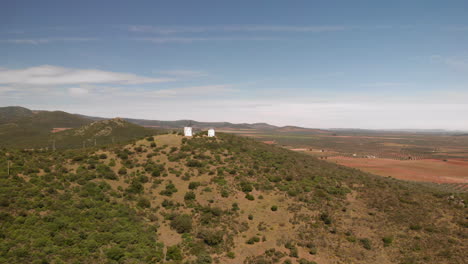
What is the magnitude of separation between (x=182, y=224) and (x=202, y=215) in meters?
3.31

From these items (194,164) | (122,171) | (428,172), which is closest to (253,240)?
(194,164)

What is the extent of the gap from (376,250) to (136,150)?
135 feet

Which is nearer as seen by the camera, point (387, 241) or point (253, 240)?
point (387, 241)

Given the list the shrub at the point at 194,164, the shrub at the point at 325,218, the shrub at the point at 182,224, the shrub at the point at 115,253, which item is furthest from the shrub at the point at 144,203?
the shrub at the point at 325,218

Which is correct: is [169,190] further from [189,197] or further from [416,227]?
[416,227]

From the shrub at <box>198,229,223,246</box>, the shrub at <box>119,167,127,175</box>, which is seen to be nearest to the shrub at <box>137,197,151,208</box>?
the shrub at <box>119,167,127,175</box>

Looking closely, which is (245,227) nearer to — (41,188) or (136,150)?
(41,188)

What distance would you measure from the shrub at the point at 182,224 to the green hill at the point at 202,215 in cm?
12

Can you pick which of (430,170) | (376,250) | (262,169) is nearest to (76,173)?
(262,169)

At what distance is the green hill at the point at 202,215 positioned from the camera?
20969 mm

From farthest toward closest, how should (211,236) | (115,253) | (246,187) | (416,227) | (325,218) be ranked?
1. (246,187)
2. (325,218)
3. (416,227)
4. (211,236)
5. (115,253)

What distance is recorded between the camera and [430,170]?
100312mm

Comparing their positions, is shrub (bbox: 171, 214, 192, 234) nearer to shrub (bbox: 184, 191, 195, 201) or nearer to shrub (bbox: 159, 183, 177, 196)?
shrub (bbox: 184, 191, 195, 201)

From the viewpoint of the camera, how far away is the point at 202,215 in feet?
93.2
